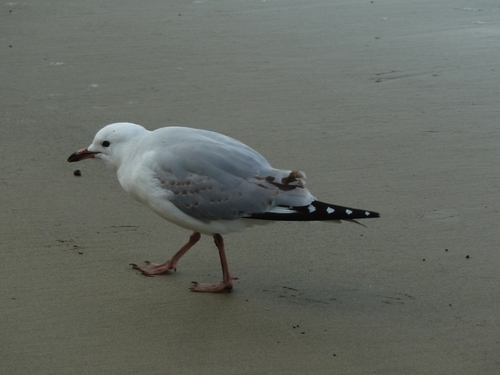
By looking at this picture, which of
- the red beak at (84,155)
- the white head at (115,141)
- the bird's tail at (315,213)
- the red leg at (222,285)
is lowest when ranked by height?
the red leg at (222,285)

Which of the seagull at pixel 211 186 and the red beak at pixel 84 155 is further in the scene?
the red beak at pixel 84 155

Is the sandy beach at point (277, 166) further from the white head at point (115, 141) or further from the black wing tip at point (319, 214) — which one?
the white head at point (115, 141)

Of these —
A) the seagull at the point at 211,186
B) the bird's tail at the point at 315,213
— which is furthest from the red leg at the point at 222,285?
the bird's tail at the point at 315,213

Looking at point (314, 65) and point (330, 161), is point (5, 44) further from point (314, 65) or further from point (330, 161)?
point (330, 161)

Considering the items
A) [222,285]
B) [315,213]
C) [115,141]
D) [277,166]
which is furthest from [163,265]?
[277,166]

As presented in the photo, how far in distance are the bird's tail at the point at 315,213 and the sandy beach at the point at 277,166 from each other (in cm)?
39

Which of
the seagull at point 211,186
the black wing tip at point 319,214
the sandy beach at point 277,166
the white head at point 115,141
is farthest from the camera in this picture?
the white head at point 115,141

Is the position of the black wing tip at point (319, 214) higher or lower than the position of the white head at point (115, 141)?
lower

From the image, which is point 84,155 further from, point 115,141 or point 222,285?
point 222,285

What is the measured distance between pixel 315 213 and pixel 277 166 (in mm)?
1555

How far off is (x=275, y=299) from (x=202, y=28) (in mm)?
4626

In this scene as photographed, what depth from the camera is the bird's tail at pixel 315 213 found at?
12.6ft

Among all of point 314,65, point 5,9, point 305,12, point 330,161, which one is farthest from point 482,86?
point 5,9

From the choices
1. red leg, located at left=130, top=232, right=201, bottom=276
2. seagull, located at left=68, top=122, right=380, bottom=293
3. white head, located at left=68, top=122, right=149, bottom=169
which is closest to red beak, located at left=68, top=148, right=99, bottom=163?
white head, located at left=68, top=122, right=149, bottom=169
